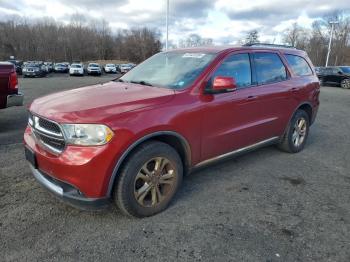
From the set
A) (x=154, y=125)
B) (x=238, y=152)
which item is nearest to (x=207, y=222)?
(x=154, y=125)

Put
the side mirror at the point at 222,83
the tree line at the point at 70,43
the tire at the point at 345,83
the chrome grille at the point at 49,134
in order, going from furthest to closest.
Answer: the tree line at the point at 70,43, the tire at the point at 345,83, the side mirror at the point at 222,83, the chrome grille at the point at 49,134

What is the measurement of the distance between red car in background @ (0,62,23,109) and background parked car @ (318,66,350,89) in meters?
21.5

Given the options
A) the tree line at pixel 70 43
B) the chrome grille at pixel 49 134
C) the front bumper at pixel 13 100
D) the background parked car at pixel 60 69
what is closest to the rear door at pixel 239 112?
the chrome grille at pixel 49 134

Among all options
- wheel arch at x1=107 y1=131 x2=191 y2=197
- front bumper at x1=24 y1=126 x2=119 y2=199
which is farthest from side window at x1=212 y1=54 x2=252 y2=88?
front bumper at x1=24 y1=126 x2=119 y2=199

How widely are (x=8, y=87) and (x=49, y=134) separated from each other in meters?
3.77

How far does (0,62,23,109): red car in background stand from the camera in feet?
18.9

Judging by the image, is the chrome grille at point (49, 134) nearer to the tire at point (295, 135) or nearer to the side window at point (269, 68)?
the side window at point (269, 68)

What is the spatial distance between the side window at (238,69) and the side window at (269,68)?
0.22m

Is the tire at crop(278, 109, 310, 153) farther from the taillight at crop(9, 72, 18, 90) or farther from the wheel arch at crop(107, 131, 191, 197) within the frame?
the taillight at crop(9, 72, 18, 90)

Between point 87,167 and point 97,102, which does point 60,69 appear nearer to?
point 97,102

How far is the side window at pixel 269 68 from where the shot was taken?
14.1 ft

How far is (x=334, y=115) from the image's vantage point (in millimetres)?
9695

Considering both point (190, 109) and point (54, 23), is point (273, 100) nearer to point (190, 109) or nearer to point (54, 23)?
point (190, 109)

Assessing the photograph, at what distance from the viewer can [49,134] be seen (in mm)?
2842
